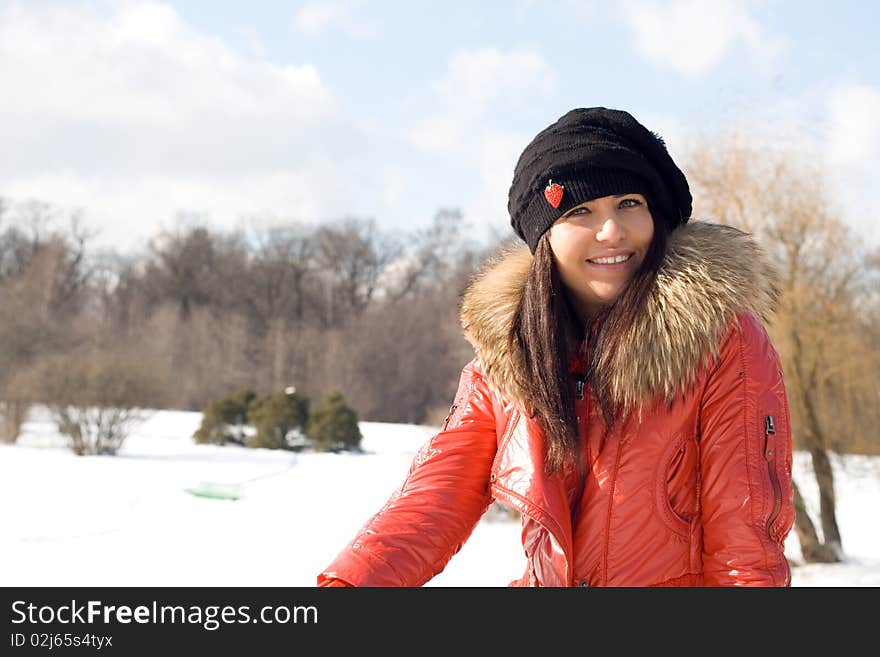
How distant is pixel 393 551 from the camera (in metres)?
1.75

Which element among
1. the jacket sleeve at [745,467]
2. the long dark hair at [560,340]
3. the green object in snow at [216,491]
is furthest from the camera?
the green object in snow at [216,491]

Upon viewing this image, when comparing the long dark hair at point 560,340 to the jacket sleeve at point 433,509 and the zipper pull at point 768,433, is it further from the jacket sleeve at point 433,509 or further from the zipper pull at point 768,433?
the zipper pull at point 768,433

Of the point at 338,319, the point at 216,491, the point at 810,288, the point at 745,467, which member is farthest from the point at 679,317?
the point at 338,319

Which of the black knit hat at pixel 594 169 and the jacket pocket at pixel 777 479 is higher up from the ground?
the black knit hat at pixel 594 169

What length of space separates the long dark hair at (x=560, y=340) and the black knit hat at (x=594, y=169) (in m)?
0.07

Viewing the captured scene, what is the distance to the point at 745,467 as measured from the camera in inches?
65.7

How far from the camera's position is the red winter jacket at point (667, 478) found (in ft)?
5.49

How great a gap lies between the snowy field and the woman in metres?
7.37

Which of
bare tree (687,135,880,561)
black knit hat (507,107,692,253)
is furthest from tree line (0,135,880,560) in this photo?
black knit hat (507,107,692,253)

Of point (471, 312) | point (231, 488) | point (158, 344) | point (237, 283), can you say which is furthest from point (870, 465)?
point (237, 283)

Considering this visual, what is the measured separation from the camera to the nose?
1.87 meters

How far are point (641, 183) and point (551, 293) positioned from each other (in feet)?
0.95

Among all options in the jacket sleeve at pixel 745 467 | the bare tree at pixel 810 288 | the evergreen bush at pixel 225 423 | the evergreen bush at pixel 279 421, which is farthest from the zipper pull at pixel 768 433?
the evergreen bush at pixel 225 423
